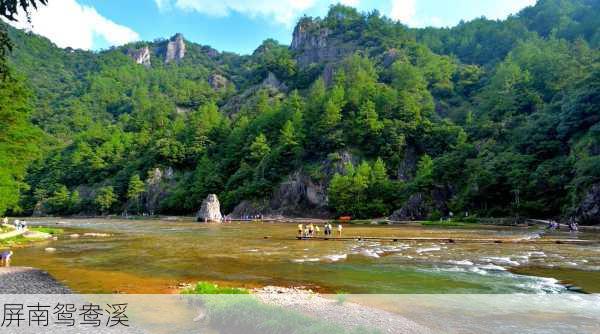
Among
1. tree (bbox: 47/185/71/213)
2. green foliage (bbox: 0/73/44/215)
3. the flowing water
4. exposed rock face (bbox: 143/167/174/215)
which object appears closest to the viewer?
the flowing water

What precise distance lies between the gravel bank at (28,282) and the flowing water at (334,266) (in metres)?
0.85

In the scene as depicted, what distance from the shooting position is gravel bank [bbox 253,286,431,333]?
504 inches

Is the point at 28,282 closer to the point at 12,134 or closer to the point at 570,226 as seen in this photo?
the point at 12,134

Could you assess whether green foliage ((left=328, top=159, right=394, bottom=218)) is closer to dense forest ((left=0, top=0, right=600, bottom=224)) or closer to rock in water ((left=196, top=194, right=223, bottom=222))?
dense forest ((left=0, top=0, right=600, bottom=224))

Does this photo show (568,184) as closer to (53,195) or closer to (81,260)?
(81,260)

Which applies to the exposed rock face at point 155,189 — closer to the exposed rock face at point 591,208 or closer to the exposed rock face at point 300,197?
the exposed rock face at point 300,197

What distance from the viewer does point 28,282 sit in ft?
66.6

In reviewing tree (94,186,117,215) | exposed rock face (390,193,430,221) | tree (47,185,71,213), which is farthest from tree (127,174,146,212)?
exposed rock face (390,193,430,221)

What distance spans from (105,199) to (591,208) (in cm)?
13546

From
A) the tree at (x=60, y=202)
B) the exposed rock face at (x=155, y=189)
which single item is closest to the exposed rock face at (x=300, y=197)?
the exposed rock face at (x=155, y=189)

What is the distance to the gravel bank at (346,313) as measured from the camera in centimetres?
1279

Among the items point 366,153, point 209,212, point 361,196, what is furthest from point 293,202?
point 366,153

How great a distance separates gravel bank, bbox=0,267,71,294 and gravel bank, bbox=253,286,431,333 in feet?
31.6

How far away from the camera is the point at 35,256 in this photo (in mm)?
32281
